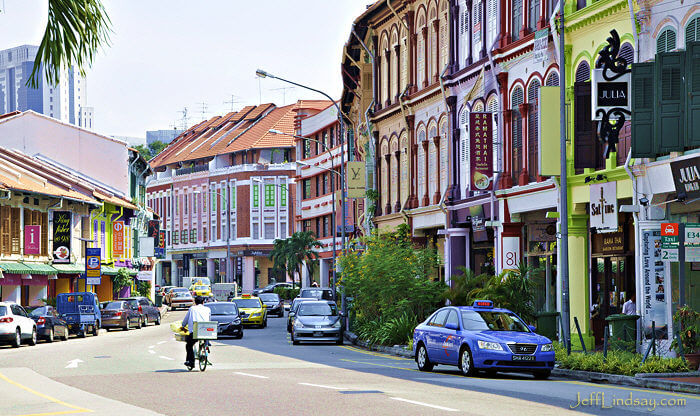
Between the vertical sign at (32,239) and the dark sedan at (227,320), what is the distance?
14920 millimetres

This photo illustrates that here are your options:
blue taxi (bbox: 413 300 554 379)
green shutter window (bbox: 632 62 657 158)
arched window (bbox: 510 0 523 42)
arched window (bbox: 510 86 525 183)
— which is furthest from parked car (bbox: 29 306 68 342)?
green shutter window (bbox: 632 62 657 158)

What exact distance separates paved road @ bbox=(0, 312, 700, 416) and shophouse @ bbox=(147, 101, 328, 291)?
83.0m

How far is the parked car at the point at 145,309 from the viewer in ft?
185

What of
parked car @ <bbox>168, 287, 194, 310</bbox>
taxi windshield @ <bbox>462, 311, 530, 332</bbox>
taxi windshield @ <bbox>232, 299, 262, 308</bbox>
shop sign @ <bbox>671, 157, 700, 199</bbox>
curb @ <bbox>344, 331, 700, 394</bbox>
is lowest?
parked car @ <bbox>168, 287, 194, 310</bbox>

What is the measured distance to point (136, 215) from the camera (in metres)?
80.9

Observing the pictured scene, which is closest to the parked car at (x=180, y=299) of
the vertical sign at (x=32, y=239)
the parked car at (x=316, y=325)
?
the vertical sign at (x=32, y=239)

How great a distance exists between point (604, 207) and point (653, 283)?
9.86 ft

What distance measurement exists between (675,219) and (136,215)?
58.6 meters

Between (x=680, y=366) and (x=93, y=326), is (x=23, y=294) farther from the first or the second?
(x=680, y=366)

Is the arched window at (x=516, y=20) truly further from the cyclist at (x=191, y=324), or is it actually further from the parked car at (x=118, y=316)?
the parked car at (x=118, y=316)

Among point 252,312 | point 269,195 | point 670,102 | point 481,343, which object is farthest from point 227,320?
point 269,195

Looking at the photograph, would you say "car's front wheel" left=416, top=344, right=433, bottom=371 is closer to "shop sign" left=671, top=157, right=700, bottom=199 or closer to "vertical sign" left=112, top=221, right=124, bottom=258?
"shop sign" left=671, top=157, right=700, bottom=199

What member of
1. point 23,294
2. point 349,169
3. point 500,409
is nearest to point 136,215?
point 23,294

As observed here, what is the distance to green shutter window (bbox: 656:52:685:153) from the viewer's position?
24.5m
